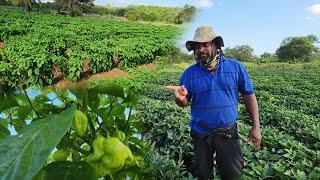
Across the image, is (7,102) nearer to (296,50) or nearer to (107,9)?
(107,9)

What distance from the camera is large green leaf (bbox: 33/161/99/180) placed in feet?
0.50

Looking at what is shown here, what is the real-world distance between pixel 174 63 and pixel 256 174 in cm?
68

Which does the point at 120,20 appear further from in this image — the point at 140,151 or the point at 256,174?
the point at 256,174

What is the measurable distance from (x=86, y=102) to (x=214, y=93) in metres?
0.61

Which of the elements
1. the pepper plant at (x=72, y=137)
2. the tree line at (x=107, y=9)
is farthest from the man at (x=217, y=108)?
the pepper plant at (x=72, y=137)

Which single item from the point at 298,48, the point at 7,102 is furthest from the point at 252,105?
the point at 7,102

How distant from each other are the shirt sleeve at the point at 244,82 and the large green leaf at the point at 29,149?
0.74 meters

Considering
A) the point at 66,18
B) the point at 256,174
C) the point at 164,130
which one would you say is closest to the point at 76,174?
the point at 66,18

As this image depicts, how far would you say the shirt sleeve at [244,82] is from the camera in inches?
33.3

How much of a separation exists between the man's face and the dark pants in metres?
0.17

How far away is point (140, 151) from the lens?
23 cm

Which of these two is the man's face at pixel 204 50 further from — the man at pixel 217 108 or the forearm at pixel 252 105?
the forearm at pixel 252 105

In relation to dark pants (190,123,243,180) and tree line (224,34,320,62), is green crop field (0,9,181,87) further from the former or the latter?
dark pants (190,123,243,180)

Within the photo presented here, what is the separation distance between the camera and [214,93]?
803 millimetres
